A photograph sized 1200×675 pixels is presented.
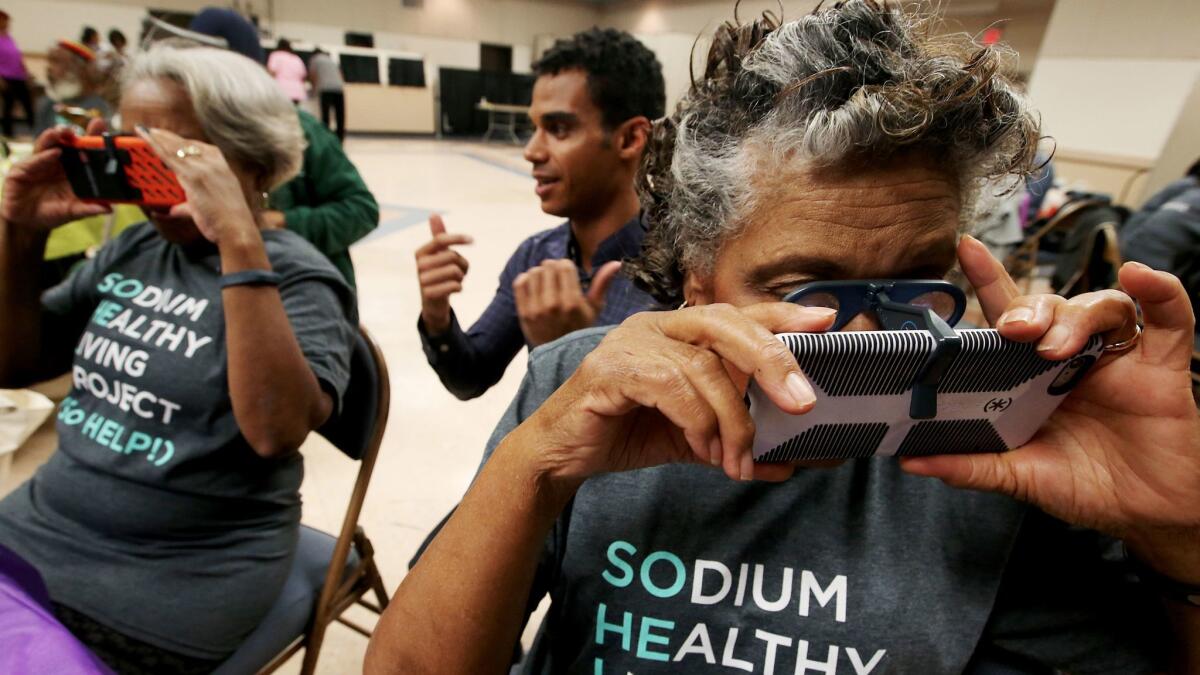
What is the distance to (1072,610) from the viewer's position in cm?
75

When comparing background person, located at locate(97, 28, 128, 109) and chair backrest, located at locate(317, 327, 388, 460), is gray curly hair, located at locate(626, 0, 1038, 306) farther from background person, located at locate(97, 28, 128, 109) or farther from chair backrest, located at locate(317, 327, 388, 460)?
background person, located at locate(97, 28, 128, 109)

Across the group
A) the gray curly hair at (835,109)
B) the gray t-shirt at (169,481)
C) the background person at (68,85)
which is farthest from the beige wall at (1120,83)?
the background person at (68,85)

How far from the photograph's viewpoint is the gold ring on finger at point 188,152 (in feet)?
3.85

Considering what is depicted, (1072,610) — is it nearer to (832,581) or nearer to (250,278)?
(832,581)

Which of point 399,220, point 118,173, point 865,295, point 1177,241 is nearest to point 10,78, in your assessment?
point 399,220

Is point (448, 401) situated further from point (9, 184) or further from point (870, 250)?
point (870, 250)

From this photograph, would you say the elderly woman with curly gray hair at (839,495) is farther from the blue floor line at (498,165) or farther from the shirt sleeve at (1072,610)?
the blue floor line at (498,165)

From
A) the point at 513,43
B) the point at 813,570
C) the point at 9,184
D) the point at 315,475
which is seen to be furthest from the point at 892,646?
the point at 513,43

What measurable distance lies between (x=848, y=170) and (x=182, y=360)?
126cm

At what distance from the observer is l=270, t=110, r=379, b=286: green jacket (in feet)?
7.19

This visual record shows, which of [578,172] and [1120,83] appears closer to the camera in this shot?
[578,172]

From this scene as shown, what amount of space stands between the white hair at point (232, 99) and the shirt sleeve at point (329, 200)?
2.43ft

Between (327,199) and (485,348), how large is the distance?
46.1 inches

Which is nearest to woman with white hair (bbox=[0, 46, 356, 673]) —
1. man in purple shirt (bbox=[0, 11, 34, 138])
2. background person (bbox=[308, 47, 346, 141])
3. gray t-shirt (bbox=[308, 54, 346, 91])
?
background person (bbox=[308, 47, 346, 141])
